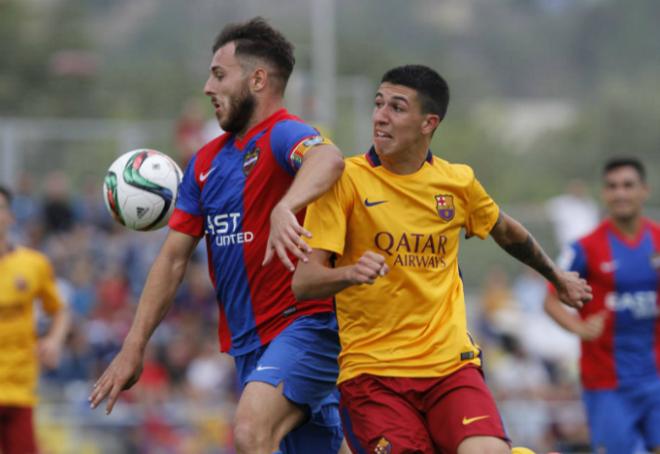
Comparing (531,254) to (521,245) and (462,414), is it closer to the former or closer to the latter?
(521,245)

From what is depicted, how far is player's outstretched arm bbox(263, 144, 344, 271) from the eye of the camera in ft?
17.8

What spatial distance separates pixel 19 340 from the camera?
32.9 feet

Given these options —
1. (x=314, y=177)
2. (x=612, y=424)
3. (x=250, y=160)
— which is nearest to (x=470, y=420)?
(x=314, y=177)

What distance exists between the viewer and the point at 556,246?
66.4 feet

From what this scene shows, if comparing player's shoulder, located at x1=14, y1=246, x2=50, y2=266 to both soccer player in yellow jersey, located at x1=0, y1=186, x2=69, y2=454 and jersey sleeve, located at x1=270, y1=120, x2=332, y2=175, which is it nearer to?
soccer player in yellow jersey, located at x1=0, y1=186, x2=69, y2=454

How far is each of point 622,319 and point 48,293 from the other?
465 cm

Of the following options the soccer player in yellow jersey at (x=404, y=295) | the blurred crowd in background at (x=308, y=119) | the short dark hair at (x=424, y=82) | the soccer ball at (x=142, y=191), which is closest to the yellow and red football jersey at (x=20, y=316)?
the soccer ball at (x=142, y=191)

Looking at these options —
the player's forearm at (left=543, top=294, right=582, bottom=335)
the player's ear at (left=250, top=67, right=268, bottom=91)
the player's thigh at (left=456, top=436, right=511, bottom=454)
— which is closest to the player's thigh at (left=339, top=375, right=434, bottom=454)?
the player's thigh at (left=456, top=436, right=511, bottom=454)

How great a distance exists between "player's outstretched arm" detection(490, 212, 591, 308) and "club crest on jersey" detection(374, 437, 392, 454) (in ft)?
4.09

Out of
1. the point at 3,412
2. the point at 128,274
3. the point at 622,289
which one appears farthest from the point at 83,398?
the point at 622,289

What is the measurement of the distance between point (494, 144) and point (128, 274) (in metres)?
22.6

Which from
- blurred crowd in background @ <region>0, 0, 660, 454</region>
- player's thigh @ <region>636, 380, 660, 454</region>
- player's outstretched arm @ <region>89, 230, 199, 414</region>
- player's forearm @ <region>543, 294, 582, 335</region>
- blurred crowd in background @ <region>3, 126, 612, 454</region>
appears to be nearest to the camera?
player's outstretched arm @ <region>89, 230, 199, 414</region>

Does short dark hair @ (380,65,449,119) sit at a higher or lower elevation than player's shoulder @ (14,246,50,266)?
higher

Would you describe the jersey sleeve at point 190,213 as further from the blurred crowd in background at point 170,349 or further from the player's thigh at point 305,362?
the blurred crowd in background at point 170,349
